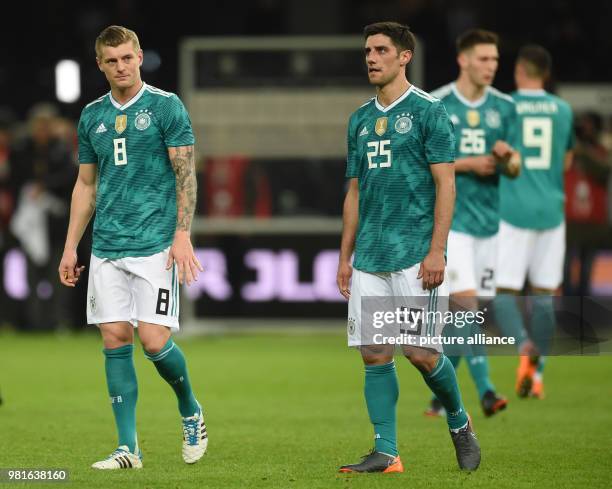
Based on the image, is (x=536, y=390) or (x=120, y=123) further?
(x=536, y=390)

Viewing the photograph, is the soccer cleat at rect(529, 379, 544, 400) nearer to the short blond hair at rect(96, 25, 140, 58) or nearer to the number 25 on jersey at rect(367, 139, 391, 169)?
the number 25 on jersey at rect(367, 139, 391, 169)

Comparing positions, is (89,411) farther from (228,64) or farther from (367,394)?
(228,64)

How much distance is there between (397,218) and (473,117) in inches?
108

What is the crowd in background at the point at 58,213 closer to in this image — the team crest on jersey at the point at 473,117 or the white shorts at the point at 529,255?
the white shorts at the point at 529,255

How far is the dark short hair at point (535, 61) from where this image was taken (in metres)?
10.4

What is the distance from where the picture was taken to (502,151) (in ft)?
29.5

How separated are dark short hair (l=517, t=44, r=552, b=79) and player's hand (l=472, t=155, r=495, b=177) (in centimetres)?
140

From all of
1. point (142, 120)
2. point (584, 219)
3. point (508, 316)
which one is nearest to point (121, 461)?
point (142, 120)

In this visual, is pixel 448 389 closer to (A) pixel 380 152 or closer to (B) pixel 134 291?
(A) pixel 380 152

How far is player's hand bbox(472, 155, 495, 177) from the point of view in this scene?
9.30 metres

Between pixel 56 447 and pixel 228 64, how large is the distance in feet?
27.6

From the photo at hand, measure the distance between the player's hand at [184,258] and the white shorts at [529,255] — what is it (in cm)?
420

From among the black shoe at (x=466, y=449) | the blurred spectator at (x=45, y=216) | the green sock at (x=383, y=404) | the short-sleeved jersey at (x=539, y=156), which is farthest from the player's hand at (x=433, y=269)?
the blurred spectator at (x=45, y=216)

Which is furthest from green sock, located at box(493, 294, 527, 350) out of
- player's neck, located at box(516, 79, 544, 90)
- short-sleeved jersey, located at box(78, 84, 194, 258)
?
short-sleeved jersey, located at box(78, 84, 194, 258)
